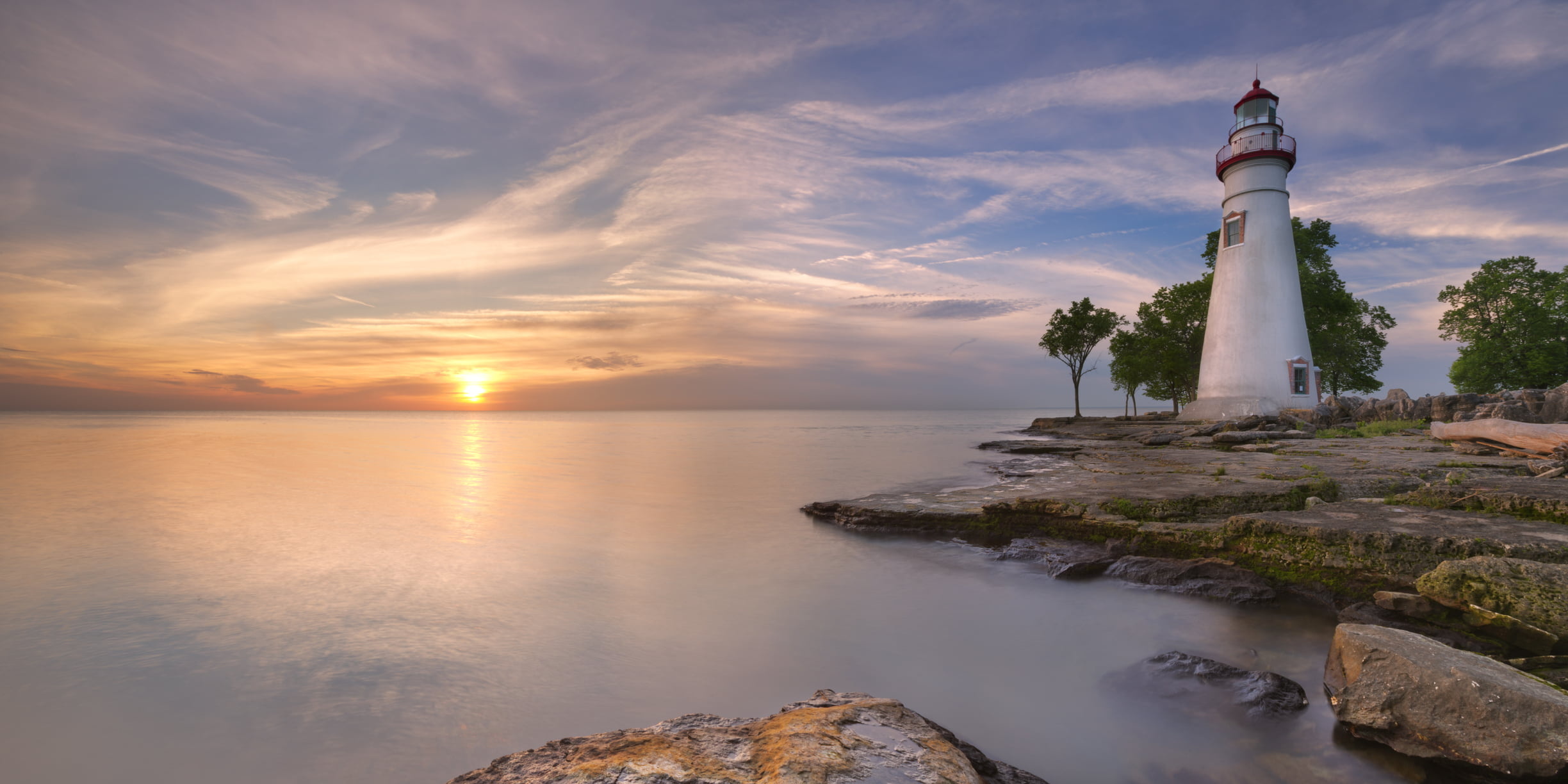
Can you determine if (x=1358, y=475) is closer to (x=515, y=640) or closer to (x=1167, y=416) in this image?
(x=515, y=640)

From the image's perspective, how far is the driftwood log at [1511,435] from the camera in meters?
11.3

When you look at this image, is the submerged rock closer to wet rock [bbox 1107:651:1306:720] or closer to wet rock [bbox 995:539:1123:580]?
wet rock [bbox 1107:651:1306:720]

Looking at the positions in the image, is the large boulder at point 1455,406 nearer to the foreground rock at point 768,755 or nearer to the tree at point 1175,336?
the tree at point 1175,336

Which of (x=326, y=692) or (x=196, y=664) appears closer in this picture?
(x=326, y=692)

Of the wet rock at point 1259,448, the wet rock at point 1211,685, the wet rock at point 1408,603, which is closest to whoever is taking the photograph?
the wet rock at point 1211,685

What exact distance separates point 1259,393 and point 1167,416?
2020 centimetres

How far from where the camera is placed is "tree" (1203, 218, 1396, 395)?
113 ft

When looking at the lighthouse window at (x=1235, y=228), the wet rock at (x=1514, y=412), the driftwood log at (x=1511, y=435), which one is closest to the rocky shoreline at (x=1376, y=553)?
the driftwood log at (x=1511, y=435)

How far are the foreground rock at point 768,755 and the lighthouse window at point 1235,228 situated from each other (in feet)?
107

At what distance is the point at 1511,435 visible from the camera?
1251cm

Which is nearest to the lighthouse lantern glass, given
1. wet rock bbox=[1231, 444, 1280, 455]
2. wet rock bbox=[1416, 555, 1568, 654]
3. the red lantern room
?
the red lantern room

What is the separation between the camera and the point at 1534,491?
714 centimetres

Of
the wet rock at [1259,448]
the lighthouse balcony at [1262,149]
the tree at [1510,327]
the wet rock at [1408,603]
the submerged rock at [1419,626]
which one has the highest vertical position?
the lighthouse balcony at [1262,149]

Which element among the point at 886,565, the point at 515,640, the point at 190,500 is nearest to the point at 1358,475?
the point at 886,565
